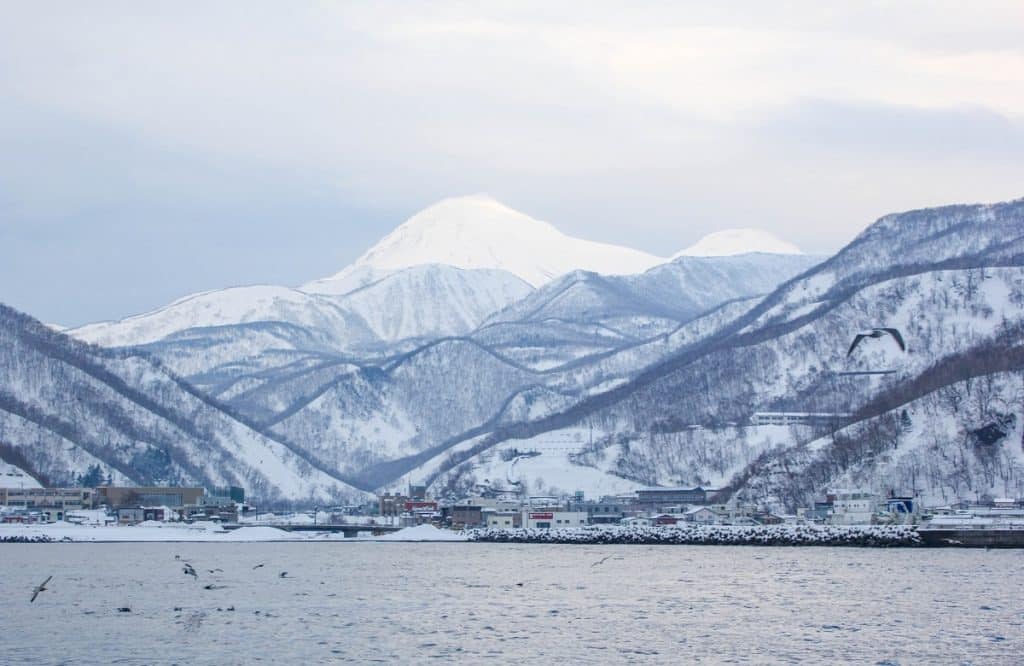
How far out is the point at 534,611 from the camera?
9475 cm

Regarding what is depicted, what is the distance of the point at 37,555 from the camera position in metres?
173

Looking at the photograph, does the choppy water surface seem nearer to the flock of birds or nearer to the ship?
the flock of birds

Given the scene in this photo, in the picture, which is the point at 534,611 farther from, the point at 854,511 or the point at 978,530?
the point at 854,511

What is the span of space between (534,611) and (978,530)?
3434 inches

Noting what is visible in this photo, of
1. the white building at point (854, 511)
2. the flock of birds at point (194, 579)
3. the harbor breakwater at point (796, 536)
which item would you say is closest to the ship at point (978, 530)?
the harbor breakwater at point (796, 536)

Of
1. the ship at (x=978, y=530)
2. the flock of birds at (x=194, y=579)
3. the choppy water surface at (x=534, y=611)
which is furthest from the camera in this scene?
the ship at (x=978, y=530)

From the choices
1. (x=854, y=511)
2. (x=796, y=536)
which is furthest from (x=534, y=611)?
(x=854, y=511)

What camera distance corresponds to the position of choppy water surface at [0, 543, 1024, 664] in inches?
2958

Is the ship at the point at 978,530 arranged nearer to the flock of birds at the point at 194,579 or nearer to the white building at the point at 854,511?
the white building at the point at 854,511

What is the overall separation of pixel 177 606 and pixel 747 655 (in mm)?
39278

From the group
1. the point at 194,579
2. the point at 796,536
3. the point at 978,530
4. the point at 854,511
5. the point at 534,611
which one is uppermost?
the point at 854,511

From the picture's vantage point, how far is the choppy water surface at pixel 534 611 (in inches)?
2958

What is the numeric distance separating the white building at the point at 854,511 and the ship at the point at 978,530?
36.9ft

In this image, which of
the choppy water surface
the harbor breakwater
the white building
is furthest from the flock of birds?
the white building
